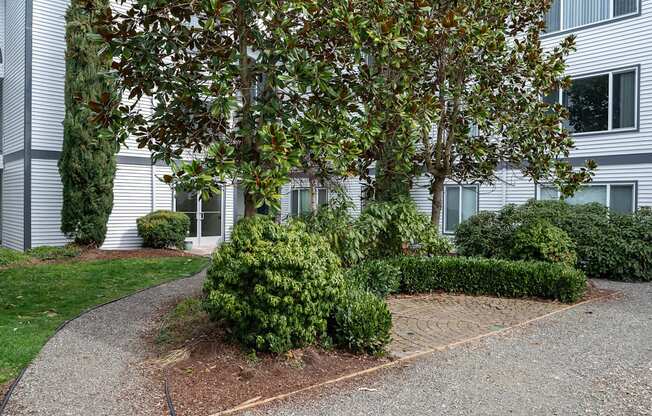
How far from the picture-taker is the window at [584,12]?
39.9ft

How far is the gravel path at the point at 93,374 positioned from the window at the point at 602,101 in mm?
11127

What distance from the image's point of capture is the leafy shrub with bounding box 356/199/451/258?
754cm

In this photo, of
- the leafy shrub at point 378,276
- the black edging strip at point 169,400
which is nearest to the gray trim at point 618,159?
the leafy shrub at point 378,276

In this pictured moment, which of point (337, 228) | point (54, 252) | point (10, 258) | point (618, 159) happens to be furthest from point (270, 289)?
point (618, 159)

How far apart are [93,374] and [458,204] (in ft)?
40.5

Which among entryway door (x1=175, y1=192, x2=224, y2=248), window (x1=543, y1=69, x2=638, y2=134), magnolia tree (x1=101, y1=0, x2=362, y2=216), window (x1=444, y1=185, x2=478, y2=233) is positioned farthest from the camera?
entryway door (x1=175, y1=192, x2=224, y2=248)

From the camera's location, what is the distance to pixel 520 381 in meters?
4.55

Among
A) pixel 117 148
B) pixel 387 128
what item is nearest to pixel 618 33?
pixel 387 128

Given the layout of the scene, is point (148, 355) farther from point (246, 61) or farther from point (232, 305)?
point (246, 61)

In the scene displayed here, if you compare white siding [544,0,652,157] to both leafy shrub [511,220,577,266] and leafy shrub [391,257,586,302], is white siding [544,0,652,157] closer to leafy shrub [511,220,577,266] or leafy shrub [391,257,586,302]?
leafy shrub [511,220,577,266]

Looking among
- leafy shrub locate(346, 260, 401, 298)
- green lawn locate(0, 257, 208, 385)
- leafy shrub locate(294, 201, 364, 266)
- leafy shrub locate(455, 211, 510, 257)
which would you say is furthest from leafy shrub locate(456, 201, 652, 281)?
green lawn locate(0, 257, 208, 385)

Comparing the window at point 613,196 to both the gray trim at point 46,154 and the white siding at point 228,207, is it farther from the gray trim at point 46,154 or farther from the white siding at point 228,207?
the gray trim at point 46,154

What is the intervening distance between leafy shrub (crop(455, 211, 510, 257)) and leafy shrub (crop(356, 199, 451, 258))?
192 cm

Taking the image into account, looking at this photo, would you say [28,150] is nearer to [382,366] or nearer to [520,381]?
[382,366]
